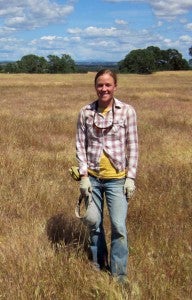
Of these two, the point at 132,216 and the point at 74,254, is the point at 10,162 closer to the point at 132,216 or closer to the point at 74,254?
the point at 132,216

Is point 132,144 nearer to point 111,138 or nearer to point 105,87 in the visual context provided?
point 111,138

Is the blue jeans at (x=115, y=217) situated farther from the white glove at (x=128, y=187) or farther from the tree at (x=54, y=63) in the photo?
the tree at (x=54, y=63)

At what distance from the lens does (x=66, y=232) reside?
15.9 feet

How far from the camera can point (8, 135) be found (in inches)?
429

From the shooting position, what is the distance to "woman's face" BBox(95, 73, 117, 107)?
151 inches

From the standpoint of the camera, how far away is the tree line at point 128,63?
11500cm

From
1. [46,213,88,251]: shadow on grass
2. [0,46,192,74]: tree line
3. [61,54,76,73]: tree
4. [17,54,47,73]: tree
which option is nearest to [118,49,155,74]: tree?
[0,46,192,74]: tree line

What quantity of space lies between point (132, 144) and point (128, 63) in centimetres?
11696

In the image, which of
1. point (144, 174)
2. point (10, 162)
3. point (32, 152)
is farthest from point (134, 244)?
point (32, 152)

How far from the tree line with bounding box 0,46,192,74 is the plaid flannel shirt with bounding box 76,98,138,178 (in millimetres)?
111505

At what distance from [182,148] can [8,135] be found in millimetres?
3971

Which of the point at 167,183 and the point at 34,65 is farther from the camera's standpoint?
the point at 34,65

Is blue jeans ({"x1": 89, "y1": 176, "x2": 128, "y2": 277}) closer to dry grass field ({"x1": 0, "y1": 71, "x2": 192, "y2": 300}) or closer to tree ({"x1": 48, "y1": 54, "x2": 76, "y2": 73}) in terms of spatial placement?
dry grass field ({"x1": 0, "y1": 71, "x2": 192, "y2": 300})

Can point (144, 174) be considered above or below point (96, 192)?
below
